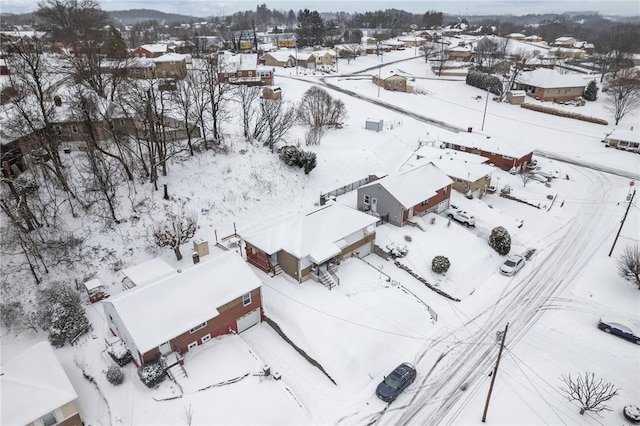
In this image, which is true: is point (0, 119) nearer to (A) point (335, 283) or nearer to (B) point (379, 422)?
(A) point (335, 283)

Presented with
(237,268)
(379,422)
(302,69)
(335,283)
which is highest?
(302,69)

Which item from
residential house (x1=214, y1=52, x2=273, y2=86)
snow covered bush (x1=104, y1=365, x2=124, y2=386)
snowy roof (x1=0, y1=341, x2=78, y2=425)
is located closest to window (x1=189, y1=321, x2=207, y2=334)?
snow covered bush (x1=104, y1=365, x2=124, y2=386)

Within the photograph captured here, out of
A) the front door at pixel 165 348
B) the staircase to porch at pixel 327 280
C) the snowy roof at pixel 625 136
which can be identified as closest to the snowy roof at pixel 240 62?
the staircase to porch at pixel 327 280

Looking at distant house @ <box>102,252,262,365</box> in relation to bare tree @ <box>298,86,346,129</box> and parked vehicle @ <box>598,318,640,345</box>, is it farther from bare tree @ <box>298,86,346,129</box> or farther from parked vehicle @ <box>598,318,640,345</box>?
bare tree @ <box>298,86,346,129</box>

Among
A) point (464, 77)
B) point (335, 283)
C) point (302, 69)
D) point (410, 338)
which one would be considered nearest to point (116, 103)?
point (335, 283)

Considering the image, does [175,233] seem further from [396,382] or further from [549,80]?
[549,80]

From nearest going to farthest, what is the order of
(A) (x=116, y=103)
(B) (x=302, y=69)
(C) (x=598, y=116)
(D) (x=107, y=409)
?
(D) (x=107, y=409), (A) (x=116, y=103), (C) (x=598, y=116), (B) (x=302, y=69)
